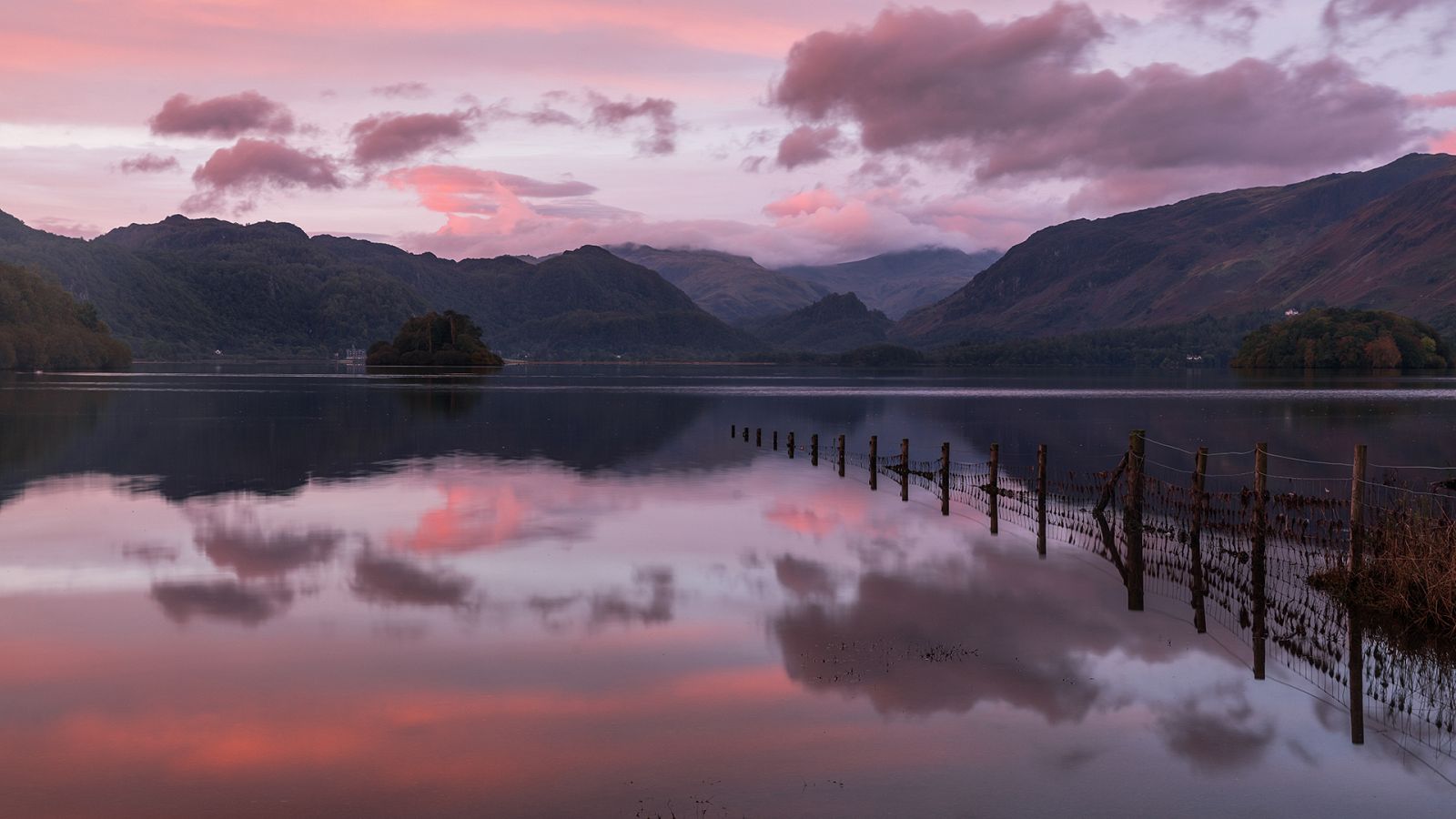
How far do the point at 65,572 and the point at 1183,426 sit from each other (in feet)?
255

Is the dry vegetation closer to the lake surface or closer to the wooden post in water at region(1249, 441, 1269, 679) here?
the wooden post in water at region(1249, 441, 1269, 679)

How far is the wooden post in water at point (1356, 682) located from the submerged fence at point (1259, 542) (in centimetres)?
3

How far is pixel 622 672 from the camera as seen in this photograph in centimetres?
1781

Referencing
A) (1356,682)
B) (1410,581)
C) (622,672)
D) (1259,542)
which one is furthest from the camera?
(1259,542)

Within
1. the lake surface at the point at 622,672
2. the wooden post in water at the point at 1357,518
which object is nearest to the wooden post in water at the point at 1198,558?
the lake surface at the point at 622,672

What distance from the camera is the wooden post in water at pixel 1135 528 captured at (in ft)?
79.8

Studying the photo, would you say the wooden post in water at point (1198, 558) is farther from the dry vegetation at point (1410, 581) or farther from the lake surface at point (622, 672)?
the dry vegetation at point (1410, 581)

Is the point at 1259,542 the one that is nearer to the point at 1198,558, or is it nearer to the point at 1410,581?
the point at 1410,581

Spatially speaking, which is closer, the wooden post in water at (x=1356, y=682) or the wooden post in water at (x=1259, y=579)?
the wooden post in water at (x=1356, y=682)

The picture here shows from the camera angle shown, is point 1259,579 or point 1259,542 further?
point 1259,542

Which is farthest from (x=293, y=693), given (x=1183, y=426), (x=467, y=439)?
(x=1183, y=426)

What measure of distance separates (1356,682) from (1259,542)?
5.50 meters

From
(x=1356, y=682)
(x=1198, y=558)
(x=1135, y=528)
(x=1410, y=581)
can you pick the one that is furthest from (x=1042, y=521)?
(x=1356, y=682)

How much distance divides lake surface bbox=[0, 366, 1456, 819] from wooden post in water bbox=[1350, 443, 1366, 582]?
2650 millimetres
